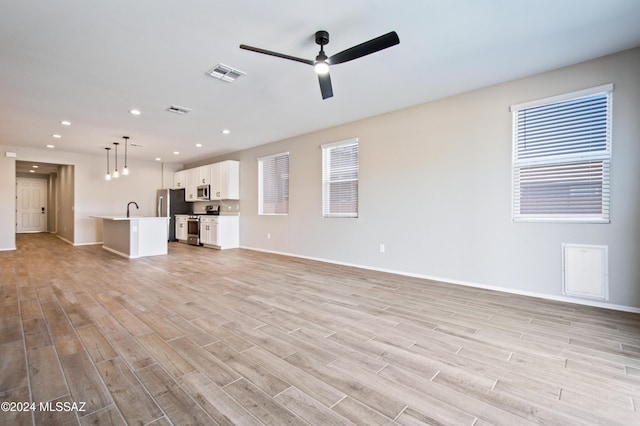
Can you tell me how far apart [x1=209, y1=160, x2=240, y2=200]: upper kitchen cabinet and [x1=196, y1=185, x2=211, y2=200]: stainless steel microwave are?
325 mm

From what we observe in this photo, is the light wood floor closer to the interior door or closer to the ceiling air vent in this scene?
the ceiling air vent

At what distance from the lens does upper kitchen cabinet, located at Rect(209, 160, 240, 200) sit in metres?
7.70

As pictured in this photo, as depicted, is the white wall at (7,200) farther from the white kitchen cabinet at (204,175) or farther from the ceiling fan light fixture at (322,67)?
the ceiling fan light fixture at (322,67)

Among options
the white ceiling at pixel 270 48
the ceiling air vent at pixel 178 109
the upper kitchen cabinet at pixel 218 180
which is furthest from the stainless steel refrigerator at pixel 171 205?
the ceiling air vent at pixel 178 109

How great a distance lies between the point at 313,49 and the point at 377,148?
2282 millimetres

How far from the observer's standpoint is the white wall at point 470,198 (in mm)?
3004

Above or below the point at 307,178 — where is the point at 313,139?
above

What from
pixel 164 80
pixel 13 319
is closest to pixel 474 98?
pixel 164 80

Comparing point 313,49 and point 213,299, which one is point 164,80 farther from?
point 213,299

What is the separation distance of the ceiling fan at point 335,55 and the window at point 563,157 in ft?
7.56

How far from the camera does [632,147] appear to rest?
295 cm

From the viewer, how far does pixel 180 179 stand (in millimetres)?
9555

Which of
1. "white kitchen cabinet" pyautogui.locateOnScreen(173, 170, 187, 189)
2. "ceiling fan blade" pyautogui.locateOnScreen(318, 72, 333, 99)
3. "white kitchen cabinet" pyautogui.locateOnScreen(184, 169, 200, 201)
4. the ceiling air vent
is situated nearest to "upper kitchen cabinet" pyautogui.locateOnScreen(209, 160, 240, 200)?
"white kitchen cabinet" pyautogui.locateOnScreen(184, 169, 200, 201)

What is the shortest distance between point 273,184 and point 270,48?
13.7 feet
